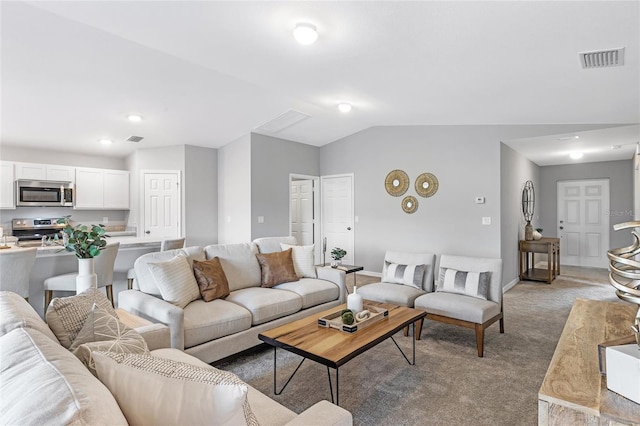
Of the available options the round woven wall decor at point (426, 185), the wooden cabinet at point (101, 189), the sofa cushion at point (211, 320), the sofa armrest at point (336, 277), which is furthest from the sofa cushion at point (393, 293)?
the wooden cabinet at point (101, 189)

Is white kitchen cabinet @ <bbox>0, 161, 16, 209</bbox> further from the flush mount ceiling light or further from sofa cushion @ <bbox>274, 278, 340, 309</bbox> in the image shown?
the flush mount ceiling light

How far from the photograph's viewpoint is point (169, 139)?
5926 millimetres

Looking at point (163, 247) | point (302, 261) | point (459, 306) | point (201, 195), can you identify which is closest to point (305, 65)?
point (302, 261)

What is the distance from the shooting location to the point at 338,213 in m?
7.07

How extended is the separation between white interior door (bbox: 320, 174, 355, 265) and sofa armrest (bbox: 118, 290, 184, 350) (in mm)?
4548

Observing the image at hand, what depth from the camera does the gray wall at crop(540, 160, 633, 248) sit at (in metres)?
6.97

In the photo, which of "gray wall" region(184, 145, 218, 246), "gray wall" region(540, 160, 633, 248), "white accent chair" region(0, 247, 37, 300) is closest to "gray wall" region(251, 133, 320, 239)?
"gray wall" region(184, 145, 218, 246)

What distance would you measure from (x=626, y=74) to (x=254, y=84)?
3.82 metres

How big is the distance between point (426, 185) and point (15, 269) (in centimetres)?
532

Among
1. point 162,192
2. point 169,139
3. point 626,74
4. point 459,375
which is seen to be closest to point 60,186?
point 162,192

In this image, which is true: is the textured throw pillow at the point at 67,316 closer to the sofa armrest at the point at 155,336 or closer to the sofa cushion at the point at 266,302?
the sofa armrest at the point at 155,336

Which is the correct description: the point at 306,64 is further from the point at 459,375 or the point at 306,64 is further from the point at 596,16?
the point at 459,375

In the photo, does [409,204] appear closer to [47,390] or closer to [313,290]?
[313,290]

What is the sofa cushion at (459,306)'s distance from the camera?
3.05 metres
